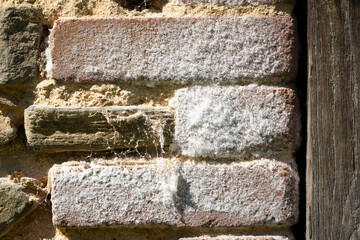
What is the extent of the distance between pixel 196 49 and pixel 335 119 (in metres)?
0.32

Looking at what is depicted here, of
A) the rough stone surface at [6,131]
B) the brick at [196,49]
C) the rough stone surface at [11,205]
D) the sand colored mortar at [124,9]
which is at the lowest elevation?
the rough stone surface at [11,205]

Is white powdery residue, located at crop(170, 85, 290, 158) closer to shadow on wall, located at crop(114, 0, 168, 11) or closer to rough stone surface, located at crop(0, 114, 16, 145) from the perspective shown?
shadow on wall, located at crop(114, 0, 168, 11)

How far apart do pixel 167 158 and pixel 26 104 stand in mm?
327

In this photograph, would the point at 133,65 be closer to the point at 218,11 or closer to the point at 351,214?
the point at 218,11

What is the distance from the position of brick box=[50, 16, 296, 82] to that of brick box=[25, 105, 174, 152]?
0.08 m

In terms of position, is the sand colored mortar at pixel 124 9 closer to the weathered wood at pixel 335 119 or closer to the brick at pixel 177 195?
the weathered wood at pixel 335 119

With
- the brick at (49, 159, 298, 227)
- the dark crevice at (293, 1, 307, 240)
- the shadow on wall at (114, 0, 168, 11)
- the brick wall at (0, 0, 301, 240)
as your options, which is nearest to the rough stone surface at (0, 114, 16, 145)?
the brick wall at (0, 0, 301, 240)

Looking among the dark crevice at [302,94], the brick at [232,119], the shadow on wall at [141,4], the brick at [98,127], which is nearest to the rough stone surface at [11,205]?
the brick at [98,127]

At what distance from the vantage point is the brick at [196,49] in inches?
32.2

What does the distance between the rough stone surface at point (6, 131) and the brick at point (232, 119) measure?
1.16ft

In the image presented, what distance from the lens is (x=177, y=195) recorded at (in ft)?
2.64

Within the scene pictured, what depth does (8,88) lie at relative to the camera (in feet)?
2.83

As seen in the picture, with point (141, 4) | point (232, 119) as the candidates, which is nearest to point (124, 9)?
point (141, 4)

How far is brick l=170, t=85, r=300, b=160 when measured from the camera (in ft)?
2.67
